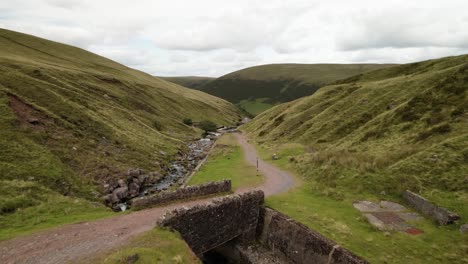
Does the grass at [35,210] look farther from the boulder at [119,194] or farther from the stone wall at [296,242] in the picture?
the stone wall at [296,242]

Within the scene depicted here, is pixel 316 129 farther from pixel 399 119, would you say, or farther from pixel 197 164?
pixel 197 164

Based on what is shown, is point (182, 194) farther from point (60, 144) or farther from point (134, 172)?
point (60, 144)

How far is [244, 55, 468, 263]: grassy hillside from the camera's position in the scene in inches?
830

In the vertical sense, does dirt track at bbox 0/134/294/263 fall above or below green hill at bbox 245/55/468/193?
below

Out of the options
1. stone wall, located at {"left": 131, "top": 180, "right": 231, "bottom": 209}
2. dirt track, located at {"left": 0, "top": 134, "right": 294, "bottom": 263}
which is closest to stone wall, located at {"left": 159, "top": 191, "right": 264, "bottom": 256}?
dirt track, located at {"left": 0, "top": 134, "right": 294, "bottom": 263}

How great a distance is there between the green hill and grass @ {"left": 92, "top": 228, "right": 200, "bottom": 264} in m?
19.6

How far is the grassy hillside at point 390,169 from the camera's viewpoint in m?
21.1

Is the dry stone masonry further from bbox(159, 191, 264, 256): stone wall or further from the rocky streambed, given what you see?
the rocky streambed

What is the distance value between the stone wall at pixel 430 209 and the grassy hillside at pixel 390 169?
550 mm

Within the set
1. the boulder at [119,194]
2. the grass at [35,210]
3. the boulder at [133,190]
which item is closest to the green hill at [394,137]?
the boulder at [133,190]

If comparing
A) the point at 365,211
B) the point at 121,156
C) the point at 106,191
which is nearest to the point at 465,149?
the point at 365,211

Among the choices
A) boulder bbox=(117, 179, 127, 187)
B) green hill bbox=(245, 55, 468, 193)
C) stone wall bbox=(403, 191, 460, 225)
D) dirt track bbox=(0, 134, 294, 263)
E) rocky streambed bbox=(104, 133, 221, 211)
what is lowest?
rocky streambed bbox=(104, 133, 221, 211)

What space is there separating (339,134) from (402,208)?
29.7 meters

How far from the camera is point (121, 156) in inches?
1923
